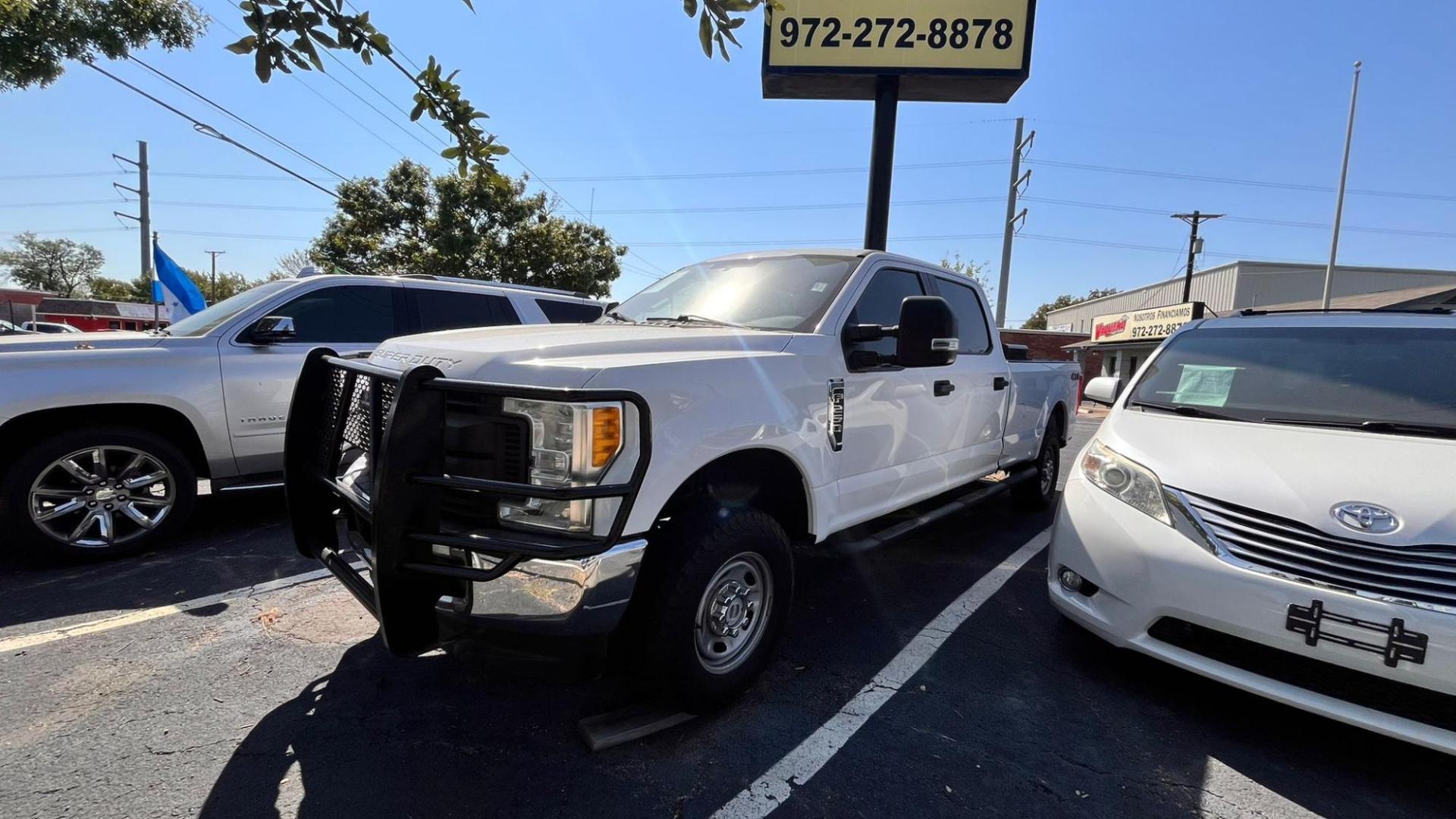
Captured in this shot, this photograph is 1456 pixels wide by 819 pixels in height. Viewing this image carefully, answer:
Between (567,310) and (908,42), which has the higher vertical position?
(908,42)

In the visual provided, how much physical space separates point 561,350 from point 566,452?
17.4 inches

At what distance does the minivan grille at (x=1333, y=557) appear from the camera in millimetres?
2051

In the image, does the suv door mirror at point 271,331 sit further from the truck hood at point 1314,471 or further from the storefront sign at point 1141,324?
the storefront sign at point 1141,324

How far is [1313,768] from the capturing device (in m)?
2.29

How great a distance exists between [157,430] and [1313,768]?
6.35m

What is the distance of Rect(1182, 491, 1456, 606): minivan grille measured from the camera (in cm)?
205

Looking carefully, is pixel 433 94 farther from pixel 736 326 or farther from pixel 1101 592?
pixel 1101 592

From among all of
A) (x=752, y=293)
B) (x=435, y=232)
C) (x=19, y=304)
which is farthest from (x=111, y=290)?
(x=752, y=293)

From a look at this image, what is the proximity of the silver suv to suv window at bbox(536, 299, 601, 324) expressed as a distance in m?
1.55

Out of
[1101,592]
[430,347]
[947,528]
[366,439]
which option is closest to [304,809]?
[366,439]

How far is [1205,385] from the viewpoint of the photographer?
3.44 metres

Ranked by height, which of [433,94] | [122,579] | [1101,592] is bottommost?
[122,579]

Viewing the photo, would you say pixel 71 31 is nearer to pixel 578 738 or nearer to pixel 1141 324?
pixel 578 738

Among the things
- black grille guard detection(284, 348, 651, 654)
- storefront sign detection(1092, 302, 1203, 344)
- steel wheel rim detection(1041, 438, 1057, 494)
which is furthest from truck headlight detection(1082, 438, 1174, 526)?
storefront sign detection(1092, 302, 1203, 344)
